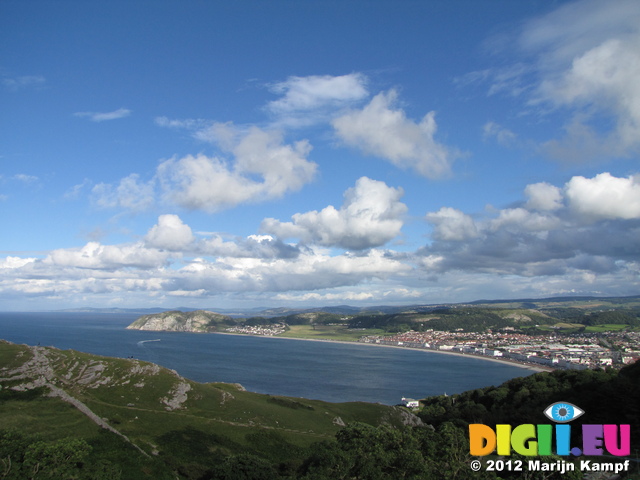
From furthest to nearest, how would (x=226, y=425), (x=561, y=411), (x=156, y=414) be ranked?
(x=226, y=425) → (x=156, y=414) → (x=561, y=411)

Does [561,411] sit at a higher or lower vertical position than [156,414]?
higher

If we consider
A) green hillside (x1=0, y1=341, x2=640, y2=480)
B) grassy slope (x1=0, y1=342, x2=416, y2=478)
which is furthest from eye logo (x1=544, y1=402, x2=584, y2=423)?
grassy slope (x1=0, y1=342, x2=416, y2=478)

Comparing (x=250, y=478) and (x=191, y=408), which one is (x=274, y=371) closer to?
(x=191, y=408)

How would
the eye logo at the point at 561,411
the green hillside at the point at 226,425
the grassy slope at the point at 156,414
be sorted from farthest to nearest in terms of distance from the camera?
the grassy slope at the point at 156,414 → the eye logo at the point at 561,411 → the green hillside at the point at 226,425

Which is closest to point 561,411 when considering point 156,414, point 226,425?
point 226,425

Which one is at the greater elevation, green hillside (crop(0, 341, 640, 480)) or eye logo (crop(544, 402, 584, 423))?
eye logo (crop(544, 402, 584, 423))

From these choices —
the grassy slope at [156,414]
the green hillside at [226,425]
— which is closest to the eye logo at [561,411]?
the green hillside at [226,425]

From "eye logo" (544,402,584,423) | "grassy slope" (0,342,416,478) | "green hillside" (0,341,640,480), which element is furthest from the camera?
"grassy slope" (0,342,416,478)

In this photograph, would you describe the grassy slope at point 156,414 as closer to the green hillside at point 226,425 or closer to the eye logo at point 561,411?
the green hillside at point 226,425

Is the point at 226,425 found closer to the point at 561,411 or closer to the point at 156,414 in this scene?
the point at 156,414

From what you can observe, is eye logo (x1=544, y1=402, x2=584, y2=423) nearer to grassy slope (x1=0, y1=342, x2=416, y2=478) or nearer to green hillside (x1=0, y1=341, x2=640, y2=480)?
green hillside (x1=0, y1=341, x2=640, y2=480)

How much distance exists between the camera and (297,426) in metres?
61.7

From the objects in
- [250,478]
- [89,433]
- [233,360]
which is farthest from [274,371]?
[250,478]

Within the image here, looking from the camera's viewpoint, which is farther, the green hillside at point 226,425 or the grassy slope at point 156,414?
the grassy slope at point 156,414
